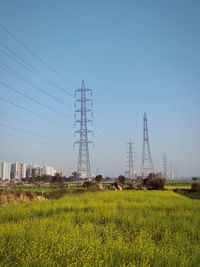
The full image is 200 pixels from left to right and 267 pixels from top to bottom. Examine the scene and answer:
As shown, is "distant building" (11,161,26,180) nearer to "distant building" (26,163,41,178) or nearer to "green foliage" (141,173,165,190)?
"distant building" (26,163,41,178)

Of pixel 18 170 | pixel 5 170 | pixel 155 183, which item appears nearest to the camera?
pixel 155 183

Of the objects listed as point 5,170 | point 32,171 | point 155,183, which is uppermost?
point 5,170

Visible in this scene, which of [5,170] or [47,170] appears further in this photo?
[47,170]

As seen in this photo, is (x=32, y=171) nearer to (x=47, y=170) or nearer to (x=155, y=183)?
(x=47, y=170)

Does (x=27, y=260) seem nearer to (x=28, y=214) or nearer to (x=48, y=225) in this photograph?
(x=48, y=225)

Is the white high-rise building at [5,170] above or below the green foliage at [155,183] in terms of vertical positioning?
above

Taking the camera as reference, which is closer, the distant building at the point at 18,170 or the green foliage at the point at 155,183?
the green foliage at the point at 155,183

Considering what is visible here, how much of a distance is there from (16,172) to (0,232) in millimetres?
160067

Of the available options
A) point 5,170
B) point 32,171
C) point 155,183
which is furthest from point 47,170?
point 155,183

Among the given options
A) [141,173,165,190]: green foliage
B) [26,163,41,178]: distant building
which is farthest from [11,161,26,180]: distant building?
[141,173,165,190]: green foliage

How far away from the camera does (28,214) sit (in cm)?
1269

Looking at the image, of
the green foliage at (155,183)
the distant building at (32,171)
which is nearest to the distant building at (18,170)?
the distant building at (32,171)

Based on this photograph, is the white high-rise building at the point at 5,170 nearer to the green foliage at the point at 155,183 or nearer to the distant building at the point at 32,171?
the distant building at the point at 32,171

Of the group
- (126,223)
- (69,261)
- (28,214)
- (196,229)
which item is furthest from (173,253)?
(28,214)
